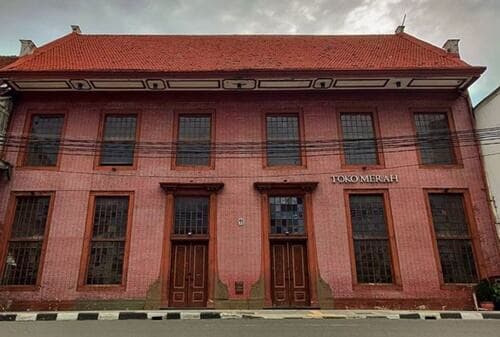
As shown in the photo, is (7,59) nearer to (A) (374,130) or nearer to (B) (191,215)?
(B) (191,215)

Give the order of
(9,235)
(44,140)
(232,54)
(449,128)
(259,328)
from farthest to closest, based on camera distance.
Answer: (232,54) < (449,128) < (44,140) < (9,235) < (259,328)

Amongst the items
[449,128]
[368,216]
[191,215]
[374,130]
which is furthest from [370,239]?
[191,215]

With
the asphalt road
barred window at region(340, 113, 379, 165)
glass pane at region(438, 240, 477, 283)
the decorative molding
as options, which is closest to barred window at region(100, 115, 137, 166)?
the decorative molding

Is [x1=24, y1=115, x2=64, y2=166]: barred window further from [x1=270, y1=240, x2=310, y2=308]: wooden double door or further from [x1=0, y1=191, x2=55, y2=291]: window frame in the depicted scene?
[x1=270, y1=240, x2=310, y2=308]: wooden double door

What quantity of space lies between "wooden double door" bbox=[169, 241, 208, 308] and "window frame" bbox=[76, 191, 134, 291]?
1.57 m

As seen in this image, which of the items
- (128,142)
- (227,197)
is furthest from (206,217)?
(128,142)

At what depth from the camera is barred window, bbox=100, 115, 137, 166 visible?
13734 mm

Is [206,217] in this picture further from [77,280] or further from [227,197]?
[77,280]

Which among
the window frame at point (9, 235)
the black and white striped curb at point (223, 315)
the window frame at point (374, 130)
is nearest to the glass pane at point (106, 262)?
the black and white striped curb at point (223, 315)

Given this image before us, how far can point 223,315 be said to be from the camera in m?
10.6

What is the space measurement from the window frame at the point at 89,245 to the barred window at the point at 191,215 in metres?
1.62

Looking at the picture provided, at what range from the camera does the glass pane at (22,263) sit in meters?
12.3

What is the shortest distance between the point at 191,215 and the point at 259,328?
572 cm

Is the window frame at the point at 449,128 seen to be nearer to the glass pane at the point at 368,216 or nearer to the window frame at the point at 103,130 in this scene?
the glass pane at the point at 368,216
